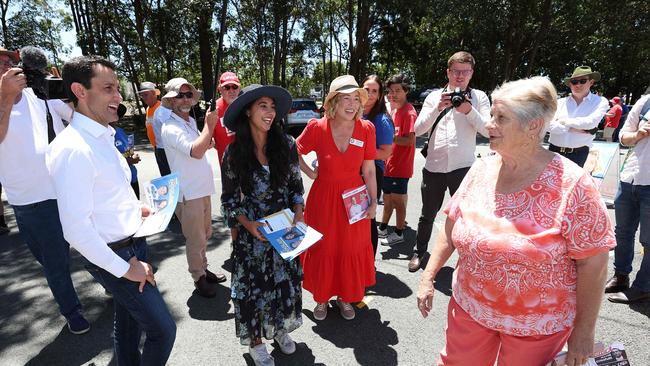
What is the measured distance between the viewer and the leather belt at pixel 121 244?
1.83 metres

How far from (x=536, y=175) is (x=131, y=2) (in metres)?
19.1

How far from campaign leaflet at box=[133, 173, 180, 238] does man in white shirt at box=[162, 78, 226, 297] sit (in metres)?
0.98

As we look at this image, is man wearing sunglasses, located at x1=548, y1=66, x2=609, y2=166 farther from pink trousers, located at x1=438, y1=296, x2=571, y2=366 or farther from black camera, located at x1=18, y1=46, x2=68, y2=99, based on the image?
black camera, located at x1=18, y1=46, x2=68, y2=99

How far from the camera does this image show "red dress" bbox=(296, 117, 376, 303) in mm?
3039

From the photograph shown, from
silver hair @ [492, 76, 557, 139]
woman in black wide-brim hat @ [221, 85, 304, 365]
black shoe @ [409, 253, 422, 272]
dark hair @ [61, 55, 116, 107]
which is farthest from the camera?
black shoe @ [409, 253, 422, 272]

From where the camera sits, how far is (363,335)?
9.76ft

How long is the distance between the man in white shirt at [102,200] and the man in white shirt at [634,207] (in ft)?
12.6

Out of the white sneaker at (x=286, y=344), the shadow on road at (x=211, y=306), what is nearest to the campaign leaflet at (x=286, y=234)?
the white sneaker at (x=286, y=344)

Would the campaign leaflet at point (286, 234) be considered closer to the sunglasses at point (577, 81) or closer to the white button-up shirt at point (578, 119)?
the white button-up shirt at point (578, 119)

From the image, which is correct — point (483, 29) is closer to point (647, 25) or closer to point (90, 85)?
point (647, 25)

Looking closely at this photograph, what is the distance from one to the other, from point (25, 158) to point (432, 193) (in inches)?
141

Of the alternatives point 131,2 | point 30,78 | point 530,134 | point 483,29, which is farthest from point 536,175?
point 131,2

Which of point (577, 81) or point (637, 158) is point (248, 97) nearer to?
point (637, 158)

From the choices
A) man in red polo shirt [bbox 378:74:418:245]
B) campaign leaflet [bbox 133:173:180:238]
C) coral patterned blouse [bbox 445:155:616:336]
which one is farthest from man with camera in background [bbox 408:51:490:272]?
campaign leaflet [bbox 133:173:180:238]
